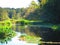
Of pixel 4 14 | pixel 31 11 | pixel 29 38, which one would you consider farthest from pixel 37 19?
pixel 4 14

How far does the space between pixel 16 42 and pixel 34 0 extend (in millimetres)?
599

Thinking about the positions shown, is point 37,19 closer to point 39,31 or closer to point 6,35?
point 39,31

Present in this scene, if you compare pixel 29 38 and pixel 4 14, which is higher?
pixel 4 14

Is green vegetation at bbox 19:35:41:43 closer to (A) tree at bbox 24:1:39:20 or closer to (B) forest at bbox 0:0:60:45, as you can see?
(B) forest at bbox 0:0:60:45

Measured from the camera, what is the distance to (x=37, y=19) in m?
3.69

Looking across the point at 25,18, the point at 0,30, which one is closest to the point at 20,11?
the point at 25,18

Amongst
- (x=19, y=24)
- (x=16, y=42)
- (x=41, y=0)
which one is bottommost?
(x=16, y=42)

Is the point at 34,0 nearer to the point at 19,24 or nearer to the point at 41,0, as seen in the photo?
the point at 41,0

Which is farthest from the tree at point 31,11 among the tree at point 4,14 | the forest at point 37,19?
the tree at point 4,14

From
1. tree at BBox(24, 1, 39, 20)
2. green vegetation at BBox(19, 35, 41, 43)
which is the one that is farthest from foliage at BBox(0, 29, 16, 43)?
tree at BBox(24, 1, 39, 20)

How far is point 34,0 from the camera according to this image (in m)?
3.71

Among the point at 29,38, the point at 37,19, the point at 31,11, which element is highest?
the point at 31,11

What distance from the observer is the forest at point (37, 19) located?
3668mm

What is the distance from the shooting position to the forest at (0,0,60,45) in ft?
12.0
